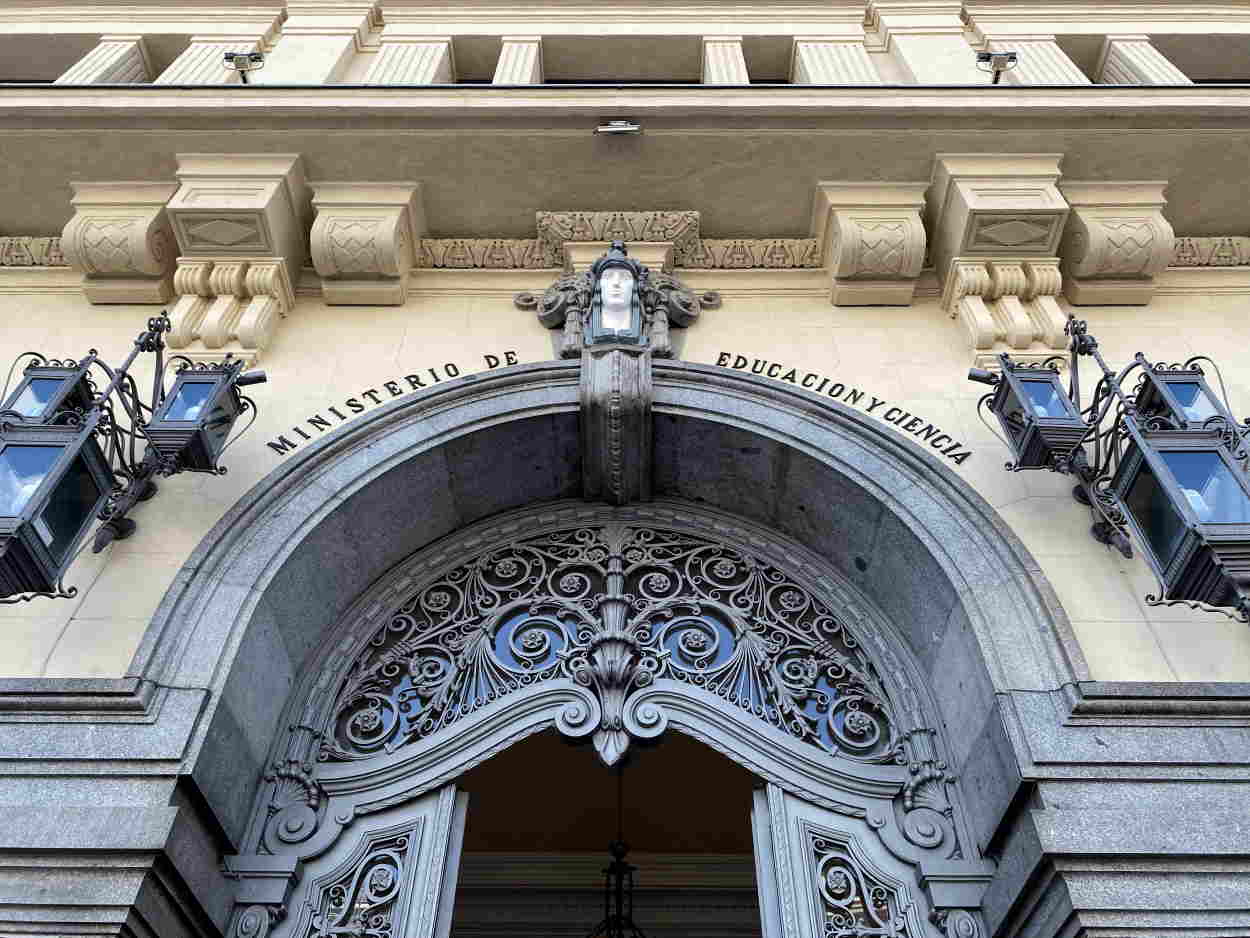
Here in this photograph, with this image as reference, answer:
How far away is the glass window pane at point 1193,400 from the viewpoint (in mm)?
5336

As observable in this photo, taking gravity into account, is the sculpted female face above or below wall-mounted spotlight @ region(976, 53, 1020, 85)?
below

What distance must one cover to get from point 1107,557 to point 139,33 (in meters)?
10.3

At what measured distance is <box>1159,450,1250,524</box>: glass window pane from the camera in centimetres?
464

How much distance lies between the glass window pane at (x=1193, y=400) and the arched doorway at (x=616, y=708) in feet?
7.00

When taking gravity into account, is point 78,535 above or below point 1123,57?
below

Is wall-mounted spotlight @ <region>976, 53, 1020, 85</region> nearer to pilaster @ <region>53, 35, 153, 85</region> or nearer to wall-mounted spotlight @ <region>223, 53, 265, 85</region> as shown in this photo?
wall-mounted spotlight @ <region>223, 53, 265, 85</region>

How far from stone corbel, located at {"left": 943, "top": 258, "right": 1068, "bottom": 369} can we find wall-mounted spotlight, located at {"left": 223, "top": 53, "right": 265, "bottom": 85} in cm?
619

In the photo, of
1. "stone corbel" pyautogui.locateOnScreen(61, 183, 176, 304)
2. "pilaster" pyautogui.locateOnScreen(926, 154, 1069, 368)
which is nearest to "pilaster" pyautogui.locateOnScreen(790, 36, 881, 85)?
"pilaster" pyautogui.locateOnScreen(926, 154, 1069, 368)

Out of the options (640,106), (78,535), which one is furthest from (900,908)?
(640,106)

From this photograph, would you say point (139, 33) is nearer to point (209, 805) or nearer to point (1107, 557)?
point (209, 805)

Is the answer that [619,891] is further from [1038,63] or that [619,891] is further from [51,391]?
[1038,63]

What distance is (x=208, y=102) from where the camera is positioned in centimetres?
755

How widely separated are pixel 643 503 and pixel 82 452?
3.63m

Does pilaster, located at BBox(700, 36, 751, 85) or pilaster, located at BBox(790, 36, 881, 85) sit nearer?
pilaster, located at BBox(790, 36, 881, 85)
